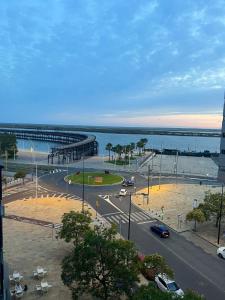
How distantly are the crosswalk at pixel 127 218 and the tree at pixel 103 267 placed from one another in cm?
2538

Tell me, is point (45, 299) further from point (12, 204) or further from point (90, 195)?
point (90, 195)

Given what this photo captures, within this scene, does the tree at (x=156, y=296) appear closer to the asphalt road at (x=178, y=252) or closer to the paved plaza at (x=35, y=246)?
the paved plaza at (x=35, y=246)

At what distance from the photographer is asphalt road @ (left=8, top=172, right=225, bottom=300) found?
34031 millimetres

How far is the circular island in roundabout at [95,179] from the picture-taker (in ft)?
276

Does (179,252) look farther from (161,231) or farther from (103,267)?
(103,267)

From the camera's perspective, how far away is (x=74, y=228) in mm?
38438

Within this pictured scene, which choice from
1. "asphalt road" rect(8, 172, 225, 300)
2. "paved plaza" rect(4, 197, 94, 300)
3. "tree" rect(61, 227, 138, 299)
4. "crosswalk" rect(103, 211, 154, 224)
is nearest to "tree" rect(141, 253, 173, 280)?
"tree" rect(61, 227, 138, 299)

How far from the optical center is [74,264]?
1073 inches

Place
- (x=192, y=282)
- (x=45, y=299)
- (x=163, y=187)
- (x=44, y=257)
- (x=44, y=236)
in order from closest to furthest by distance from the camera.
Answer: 1. (x=45, y=299)
2. (x=192, y=282)
3. (x=44, y=257)
4. (x=44, y=236)
5. (x=163, y=187)

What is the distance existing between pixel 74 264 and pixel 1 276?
21.2 feet

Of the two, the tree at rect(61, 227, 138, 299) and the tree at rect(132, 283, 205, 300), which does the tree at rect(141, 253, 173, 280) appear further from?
the tree at rect(132, 283, 205, 300)

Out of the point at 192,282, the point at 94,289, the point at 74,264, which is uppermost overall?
the point at 74,264

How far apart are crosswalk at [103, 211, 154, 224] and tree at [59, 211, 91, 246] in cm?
1503

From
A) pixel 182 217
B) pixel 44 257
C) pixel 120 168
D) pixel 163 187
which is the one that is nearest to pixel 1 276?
pixel 44 257
